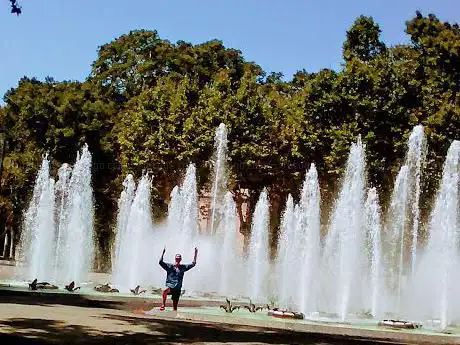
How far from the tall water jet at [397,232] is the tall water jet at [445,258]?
2.91 feet

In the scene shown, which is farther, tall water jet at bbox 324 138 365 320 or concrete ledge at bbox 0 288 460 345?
tall water jet at bbox 324 138 365 320

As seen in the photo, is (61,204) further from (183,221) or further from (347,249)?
(347,249)

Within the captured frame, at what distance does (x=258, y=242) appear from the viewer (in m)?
28.0

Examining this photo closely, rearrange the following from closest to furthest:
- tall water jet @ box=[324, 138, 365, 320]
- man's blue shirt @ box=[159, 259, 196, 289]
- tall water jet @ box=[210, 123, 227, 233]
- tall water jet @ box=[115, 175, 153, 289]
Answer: man's blue shirt @ box=[159, 259, 196, 289] → tall water jet @ box=[324, 138, 365, 320] → tall water jet @ box=[115, 175, 153, 289] → tall water jet @ box=[210, 123, 227, 233]

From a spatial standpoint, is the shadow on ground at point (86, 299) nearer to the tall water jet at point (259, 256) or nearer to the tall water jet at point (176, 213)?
the tall water jet at point (259, 256)

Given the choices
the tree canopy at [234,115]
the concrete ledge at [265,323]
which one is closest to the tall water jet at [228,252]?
the tree canopy at [234,115]

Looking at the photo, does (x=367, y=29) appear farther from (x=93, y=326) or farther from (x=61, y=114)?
(x=93, y=326)

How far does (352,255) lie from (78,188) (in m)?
13.5

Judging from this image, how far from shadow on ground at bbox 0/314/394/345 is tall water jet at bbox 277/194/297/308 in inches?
253

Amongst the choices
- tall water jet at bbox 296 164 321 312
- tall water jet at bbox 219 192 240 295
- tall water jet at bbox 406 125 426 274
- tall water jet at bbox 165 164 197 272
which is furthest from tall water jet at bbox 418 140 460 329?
tall water jet at bbox 165 164 197 272

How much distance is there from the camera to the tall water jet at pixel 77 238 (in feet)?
85.8

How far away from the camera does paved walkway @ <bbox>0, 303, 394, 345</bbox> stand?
352 inches

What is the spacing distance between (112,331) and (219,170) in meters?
21.9

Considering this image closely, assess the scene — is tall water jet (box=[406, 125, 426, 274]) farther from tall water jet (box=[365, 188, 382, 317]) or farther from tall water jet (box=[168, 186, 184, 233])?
tall water jet (box=[168, 186, 184, 233])
